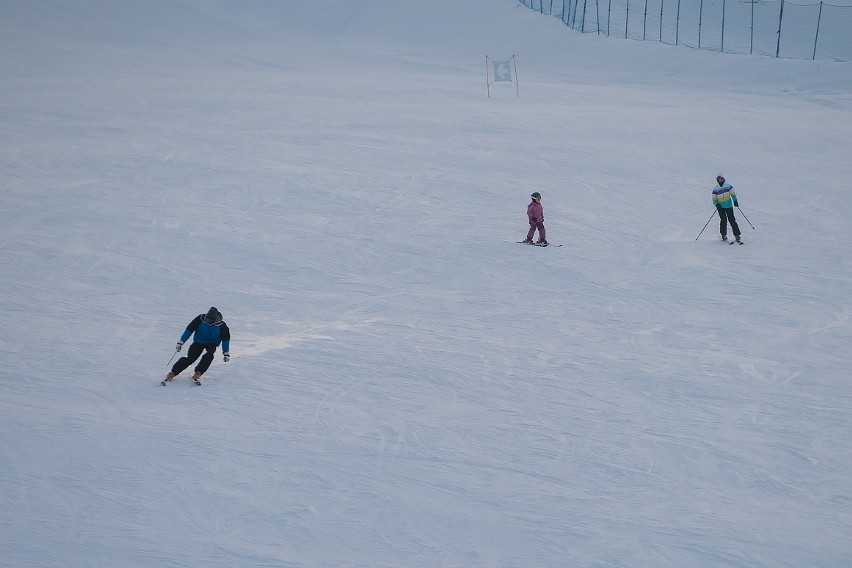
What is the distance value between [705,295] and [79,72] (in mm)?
23544

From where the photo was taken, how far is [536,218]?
1585cm

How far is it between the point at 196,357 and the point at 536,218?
7.14m

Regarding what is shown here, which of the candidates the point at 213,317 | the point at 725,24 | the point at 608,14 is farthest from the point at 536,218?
the point at 725,24

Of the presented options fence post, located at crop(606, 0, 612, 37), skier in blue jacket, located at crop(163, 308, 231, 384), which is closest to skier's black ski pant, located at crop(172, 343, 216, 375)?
skier in blue jacket, located at crop(163, 308, 231, 384)

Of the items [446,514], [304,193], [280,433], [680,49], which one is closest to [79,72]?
[304,193]

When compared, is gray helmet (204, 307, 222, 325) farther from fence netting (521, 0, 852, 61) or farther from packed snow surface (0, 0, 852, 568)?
fence netting (521, 0, 852, 61)

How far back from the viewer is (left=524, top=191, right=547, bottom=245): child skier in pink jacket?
15.7m

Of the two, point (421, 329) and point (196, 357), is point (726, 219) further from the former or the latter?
point (196, 357)

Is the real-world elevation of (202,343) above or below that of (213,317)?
below

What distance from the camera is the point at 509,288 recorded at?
14234 millimetres

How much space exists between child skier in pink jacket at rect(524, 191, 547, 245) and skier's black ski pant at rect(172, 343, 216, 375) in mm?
6792

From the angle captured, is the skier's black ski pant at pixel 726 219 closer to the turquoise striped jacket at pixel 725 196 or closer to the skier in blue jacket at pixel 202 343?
the turquoise striped jacket at pixel 725 196

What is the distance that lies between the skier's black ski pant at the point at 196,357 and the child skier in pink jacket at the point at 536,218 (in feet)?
22.3

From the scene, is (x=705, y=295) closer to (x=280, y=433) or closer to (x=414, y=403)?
(x=414, y=403)
